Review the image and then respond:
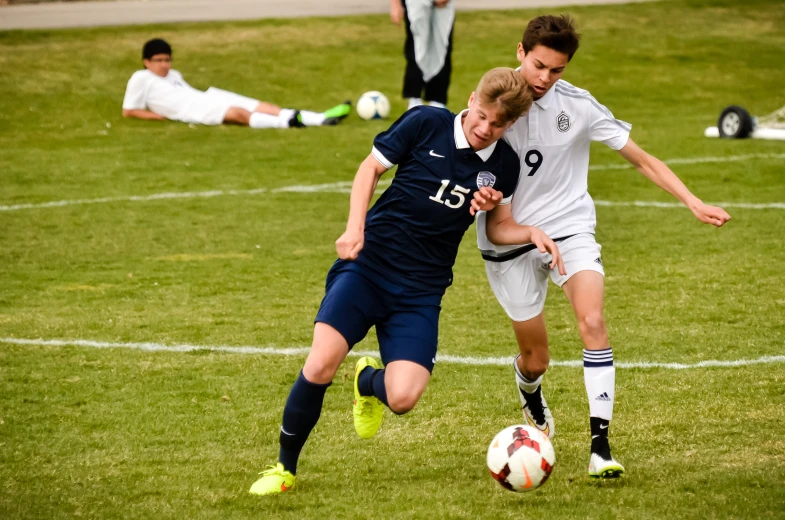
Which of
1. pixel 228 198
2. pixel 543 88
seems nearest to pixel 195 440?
pixel 543 88

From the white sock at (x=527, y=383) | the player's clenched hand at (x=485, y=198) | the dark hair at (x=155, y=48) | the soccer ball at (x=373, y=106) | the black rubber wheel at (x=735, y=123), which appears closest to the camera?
the player's clenched hand at (x=485, y=198)

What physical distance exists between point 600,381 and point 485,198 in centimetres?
100

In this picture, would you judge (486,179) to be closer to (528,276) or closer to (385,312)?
(528,276)

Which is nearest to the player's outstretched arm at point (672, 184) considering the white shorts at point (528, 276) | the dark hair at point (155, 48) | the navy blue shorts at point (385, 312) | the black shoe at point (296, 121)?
the white shorts at point (528, 276)

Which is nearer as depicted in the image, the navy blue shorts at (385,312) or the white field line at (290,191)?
the navy blue shorts at (385,312)

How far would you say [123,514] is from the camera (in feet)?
15.8

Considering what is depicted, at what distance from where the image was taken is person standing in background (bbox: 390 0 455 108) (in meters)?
13.9

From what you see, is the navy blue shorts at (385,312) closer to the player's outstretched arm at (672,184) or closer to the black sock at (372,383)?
the black sock at (372,383)

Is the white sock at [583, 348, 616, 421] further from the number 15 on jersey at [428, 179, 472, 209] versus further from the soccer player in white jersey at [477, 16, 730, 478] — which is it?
the number 15 on jersey at [428, 179, 472, 209]

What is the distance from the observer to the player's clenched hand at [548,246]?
513cm

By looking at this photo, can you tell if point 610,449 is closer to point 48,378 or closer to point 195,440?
point 195,440

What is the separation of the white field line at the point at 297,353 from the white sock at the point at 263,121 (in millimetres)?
8254

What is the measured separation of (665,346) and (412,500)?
2919mm

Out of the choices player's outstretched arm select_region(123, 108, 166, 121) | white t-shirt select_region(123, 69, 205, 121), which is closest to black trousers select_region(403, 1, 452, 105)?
white t-shirt select_region(123, 69, 205, 121)
